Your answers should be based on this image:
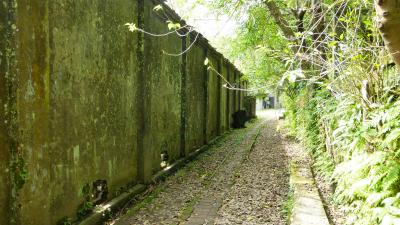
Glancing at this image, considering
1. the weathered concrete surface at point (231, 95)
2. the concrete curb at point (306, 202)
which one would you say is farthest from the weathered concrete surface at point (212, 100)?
the concrete curb at point (306, 202)

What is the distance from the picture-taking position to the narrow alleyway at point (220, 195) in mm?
5848

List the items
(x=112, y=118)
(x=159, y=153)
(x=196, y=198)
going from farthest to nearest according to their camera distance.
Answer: (x=159, y=153) → (x=196, y=198) → (x=112, y=118)

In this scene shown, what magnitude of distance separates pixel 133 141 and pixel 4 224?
363cm

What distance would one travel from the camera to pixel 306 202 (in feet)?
20.6

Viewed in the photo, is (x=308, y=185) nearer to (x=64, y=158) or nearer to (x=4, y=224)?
(x=64, y=158)

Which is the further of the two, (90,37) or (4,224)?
(90,37)

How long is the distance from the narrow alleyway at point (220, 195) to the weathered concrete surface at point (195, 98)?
101 centimetres

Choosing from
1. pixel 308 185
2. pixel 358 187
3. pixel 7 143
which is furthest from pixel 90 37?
pixel 308 185

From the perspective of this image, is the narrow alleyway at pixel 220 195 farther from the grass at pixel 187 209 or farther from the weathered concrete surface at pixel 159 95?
the weathered concrete surface at pixel 159 95

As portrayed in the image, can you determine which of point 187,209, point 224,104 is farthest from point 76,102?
point 224,104

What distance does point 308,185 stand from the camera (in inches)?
298

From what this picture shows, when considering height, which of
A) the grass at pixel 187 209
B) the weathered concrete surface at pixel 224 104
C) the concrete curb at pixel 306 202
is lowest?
the grass at pixel 187 209

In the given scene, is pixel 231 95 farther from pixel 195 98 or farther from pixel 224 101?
pixel 195 98

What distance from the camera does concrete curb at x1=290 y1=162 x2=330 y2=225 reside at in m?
5.32
